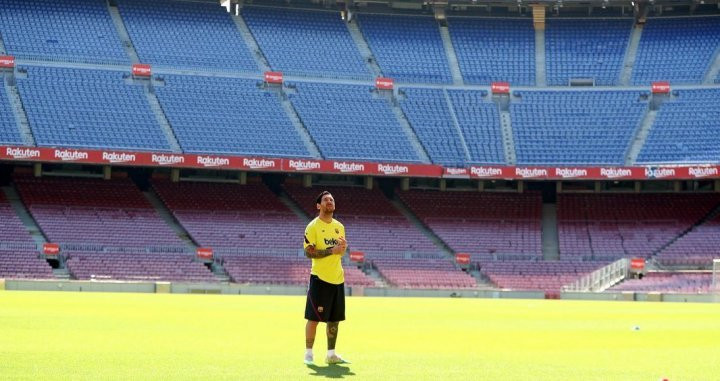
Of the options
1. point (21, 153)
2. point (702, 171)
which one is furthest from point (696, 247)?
point (21, 153)

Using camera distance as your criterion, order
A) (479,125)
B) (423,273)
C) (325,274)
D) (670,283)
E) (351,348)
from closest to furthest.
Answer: (325,274) < (351,348) < (670,283) < (423,273) < (479,125)

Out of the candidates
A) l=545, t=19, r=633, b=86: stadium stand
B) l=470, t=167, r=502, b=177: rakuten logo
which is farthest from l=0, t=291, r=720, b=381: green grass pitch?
l=545, t=19, r=633, b=86: stadium stand

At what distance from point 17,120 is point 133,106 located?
22.6ft

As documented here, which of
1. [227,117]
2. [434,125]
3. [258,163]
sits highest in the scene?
[434,125]

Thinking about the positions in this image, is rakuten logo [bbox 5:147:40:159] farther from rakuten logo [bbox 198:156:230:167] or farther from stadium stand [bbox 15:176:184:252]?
rakuten logo [bbox 198:156:230:167]

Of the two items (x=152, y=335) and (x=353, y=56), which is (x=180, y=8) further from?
(x=152, y=335)

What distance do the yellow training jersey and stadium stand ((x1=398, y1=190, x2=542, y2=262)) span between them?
50212 millimetres

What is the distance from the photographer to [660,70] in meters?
72.9

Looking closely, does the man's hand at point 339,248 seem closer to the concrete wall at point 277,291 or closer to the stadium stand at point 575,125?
the concrete wall at point 277,291

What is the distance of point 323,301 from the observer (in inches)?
564

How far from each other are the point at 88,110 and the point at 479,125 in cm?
2428

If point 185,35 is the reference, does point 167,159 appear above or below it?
below

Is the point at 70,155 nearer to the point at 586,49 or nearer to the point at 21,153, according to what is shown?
the point at 21,153

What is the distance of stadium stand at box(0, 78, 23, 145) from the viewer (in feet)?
196
